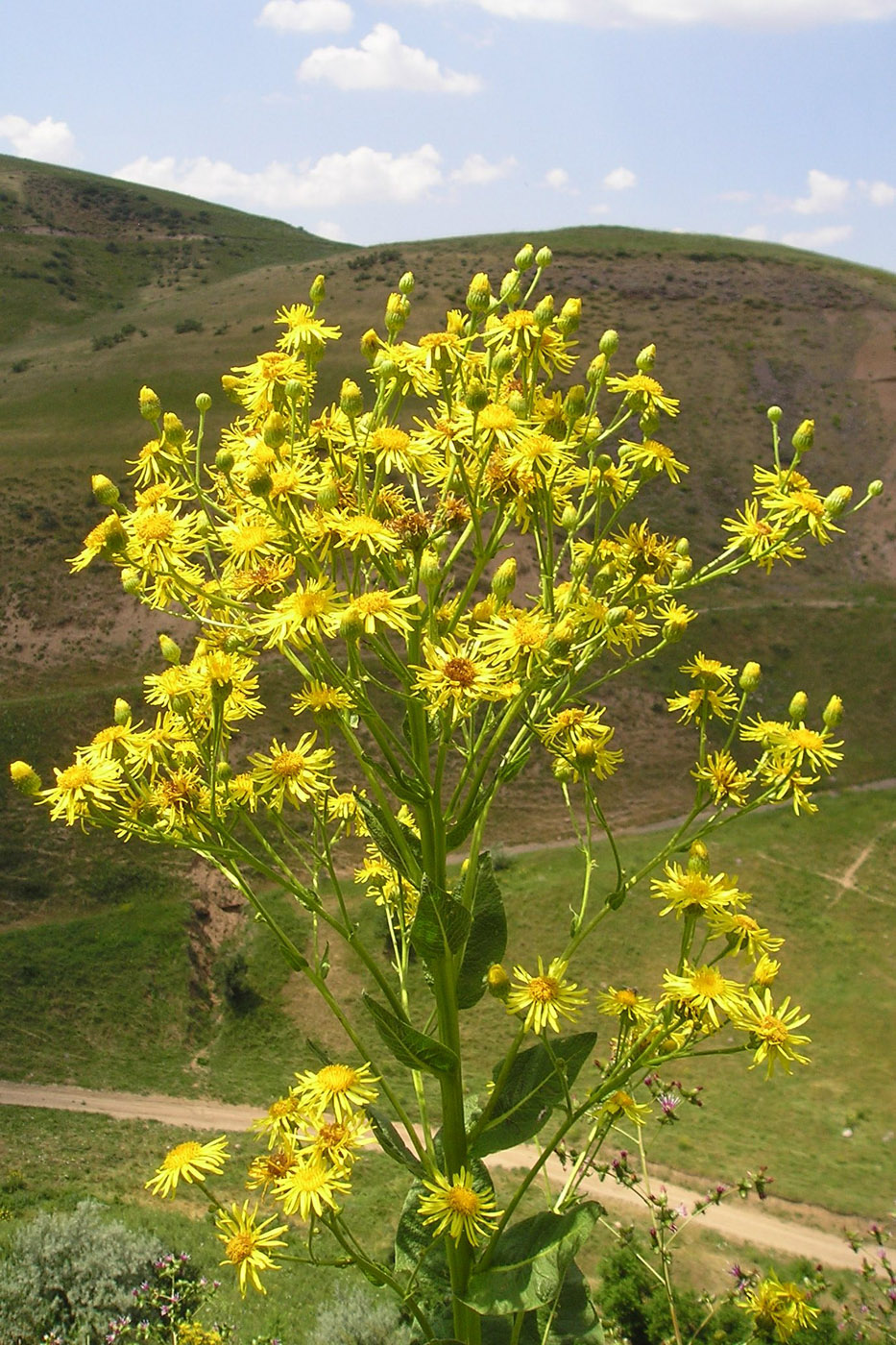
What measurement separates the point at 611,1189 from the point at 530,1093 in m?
14.2

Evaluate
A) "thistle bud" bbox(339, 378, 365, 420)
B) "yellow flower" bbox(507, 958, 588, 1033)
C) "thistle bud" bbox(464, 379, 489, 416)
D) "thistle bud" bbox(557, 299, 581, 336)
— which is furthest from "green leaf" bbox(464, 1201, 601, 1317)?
"thistle bud" bbox(557, 299, 581, 336)

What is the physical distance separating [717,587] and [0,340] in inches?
2099

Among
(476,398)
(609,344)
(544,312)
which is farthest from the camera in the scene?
(609,344)

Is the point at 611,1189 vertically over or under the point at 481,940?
under

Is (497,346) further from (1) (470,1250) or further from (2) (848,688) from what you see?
(2) (848,688)

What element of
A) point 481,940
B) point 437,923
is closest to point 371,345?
point 437,923

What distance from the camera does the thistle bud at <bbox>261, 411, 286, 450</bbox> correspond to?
2.49 meters

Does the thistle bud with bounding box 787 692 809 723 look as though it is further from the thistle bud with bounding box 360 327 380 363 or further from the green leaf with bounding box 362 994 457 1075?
the thistle bud with bounding box 360 327 380 363

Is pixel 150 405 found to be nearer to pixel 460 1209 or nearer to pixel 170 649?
pixel 170 649

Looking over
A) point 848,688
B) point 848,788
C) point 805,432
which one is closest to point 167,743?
point 805,432

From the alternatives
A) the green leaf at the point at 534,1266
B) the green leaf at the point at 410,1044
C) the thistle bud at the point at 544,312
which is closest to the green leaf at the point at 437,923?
the green leaf at the point at 410,1044

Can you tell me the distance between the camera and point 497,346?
2816 mm

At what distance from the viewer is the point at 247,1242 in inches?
101

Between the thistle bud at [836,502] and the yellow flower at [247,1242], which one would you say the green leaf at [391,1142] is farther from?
the thistle bud at [836,502]
